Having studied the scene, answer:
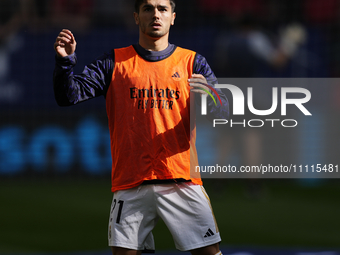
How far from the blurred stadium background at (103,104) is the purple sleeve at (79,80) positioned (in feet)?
11.6

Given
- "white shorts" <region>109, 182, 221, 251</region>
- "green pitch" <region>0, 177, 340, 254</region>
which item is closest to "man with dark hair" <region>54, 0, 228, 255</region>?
"white shorts" <region>109, 182, 221, 251</region>

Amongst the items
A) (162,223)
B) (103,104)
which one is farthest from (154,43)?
(103,104)

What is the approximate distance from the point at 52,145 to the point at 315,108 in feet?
13.9

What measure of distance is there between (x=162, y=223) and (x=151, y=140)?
2933 mm

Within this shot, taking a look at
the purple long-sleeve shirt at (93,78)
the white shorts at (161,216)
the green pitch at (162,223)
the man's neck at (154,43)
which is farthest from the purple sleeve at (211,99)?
the green pitch at (162,223)

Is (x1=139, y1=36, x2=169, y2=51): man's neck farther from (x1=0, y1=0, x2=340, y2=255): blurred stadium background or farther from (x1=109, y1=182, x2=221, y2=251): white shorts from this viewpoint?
(x1=0, y1=0, x2=340, y2=255): blurred stadium background

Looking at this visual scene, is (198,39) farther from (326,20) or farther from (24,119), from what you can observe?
(24,119)

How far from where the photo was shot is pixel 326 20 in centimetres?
894

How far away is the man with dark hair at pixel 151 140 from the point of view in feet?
9.36

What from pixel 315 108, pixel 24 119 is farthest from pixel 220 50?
pixel 24 119

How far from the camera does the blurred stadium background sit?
7.10 meters

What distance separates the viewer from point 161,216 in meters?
2.86

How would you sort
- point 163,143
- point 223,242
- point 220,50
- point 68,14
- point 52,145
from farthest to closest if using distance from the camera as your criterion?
point 68,14 → point 52,145 → point 220,50 → point 223,242 → point 163,143

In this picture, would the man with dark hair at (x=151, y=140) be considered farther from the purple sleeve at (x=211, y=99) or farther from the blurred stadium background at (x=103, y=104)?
the blurred stadium background at (x=103, y=104)
